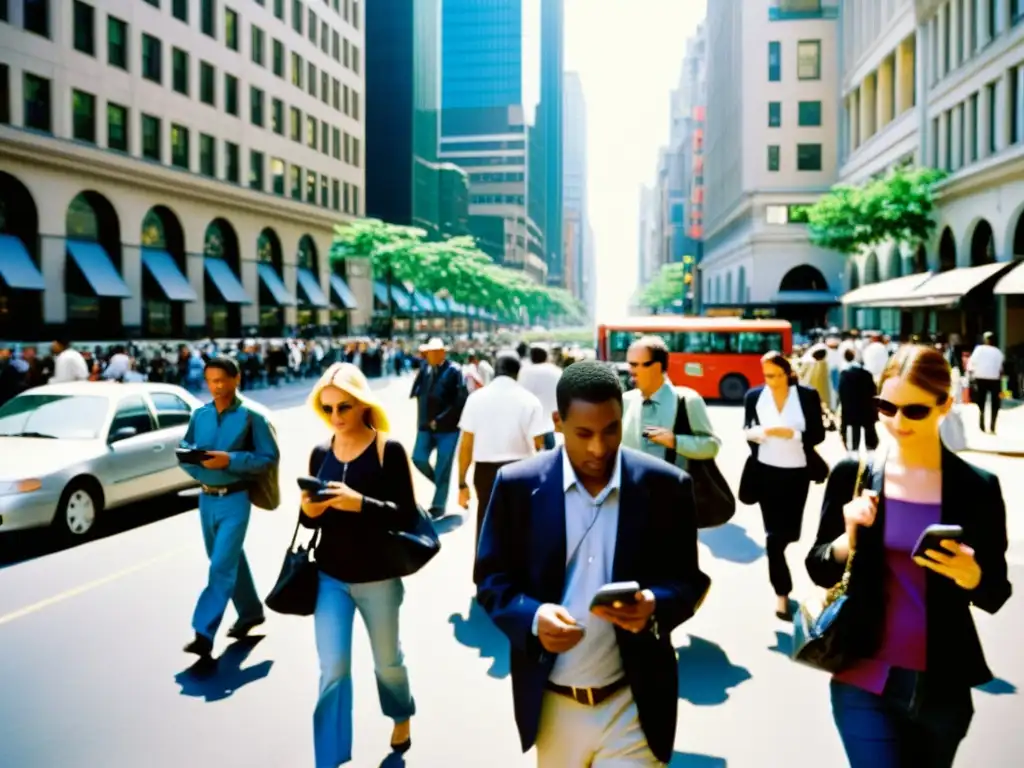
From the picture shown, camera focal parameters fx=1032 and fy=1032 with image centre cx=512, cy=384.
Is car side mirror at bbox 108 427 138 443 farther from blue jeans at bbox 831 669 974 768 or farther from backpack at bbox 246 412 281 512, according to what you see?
blue jeans at bbox 831 669 974 768

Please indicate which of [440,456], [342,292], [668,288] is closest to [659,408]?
[440,456]

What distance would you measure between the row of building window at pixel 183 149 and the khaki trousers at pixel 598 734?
39954 mm

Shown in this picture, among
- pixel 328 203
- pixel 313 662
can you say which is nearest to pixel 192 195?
pixel 328 203

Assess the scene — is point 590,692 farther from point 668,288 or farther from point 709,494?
point 668,288

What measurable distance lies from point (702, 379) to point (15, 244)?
81.9 feet

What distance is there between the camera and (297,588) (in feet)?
15.4

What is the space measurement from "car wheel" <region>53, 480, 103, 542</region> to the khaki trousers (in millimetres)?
8537

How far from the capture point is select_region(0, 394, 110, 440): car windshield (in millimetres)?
11344

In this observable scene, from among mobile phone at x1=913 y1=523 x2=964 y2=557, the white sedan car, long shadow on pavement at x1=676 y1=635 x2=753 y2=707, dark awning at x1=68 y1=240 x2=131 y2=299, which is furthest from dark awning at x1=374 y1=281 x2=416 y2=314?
mobile phone at x1=913 y1=523 x2=964 y2=557

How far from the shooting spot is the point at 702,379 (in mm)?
34562

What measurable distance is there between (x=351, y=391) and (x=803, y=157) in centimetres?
7693

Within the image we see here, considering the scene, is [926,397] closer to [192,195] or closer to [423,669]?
[423,669]

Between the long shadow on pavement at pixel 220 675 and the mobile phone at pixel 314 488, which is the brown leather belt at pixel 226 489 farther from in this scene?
the mobile phone at pixel 314 488

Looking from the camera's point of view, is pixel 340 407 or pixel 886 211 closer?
pixel 340 407
